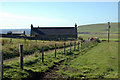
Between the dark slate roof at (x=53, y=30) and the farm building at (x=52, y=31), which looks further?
the dark slate roof at (x=53, y=30)

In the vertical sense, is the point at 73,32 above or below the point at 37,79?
above

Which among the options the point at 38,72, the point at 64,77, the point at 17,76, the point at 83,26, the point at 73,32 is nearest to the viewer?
the point at 17,76

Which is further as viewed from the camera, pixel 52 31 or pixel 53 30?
pixel 53 30

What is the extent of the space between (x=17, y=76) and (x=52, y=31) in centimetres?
6552

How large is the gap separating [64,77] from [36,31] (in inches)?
2559

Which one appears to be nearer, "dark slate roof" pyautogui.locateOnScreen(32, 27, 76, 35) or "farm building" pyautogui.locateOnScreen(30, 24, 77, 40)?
"farm building" pyautogui.locateOnScreen(30, 24, 77, 40)

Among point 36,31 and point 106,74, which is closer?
point 106,74

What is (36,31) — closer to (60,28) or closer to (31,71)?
(60,28)

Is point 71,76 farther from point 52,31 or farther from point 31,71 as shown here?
point 52,31

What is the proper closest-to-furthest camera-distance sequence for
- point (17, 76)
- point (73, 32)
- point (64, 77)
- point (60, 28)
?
1. point (17, 76)
2. point (64, 77)
3. point (73, 32)
4. point (60, 28)

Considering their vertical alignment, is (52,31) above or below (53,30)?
below

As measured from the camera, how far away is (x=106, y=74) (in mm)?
8891

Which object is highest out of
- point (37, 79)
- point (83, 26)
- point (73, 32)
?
point (83, 26)

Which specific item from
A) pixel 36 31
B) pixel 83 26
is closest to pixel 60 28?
pixel 36 31
